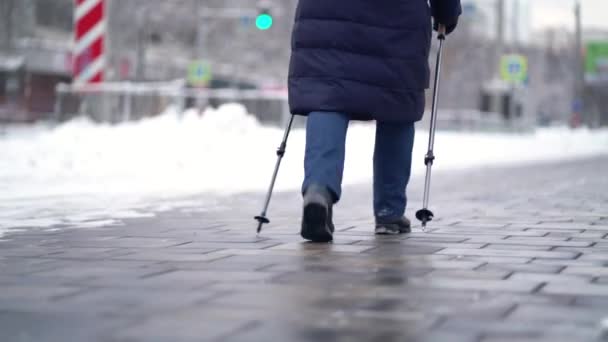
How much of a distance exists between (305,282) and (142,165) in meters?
9.77

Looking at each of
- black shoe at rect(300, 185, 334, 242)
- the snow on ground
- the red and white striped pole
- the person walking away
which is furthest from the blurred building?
black shoe at rect(300, 185, 334, 242)

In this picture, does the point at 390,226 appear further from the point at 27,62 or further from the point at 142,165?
the point at 27,62

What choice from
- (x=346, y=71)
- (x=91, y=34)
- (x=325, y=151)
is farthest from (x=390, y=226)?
(x=91, y=34)

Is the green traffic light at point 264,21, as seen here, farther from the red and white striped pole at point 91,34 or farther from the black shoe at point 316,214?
the black shoe at point 316,214

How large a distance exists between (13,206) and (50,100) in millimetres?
37751

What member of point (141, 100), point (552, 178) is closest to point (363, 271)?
point (552, 178)

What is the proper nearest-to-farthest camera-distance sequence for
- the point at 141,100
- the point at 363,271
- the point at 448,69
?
the point at 363,271 → the point at 141,100 → the point at 448,69

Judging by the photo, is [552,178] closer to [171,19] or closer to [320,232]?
[320,232]

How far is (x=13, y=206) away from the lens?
318 inches

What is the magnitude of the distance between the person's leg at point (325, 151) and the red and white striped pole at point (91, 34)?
31.0 feet

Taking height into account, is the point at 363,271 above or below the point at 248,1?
below

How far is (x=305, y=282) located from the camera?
4000 millimetres

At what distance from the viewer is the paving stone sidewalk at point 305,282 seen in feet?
10.0

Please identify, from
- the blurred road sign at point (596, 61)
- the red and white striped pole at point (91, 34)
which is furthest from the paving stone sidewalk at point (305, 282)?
the blurred road sign at point (596, 61)
